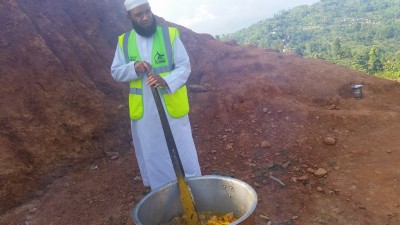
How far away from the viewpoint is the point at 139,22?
2664 mm

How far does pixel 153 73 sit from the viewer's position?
2631mm

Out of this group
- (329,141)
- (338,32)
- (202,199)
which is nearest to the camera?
(202,199)

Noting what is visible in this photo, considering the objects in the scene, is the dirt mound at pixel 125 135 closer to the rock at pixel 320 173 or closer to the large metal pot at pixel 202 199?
the rock at pixel 320 173

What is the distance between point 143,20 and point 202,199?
136 cm

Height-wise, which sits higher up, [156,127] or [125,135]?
[156,127]

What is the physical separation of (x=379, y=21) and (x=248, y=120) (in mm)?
76012

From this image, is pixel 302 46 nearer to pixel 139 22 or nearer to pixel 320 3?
pixel 320 3

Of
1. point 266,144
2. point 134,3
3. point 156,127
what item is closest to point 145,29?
point 134,3

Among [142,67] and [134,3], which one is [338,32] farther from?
[142,67]

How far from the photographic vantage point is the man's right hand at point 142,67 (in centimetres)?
247

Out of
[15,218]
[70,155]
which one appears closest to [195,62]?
[70,155]

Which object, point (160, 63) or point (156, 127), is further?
point (156, 127)

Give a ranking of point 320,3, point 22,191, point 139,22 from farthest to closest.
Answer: point 320,3
point 22,191
point 139,22

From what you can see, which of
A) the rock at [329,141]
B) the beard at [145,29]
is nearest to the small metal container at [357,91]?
the rock at [329,141]
